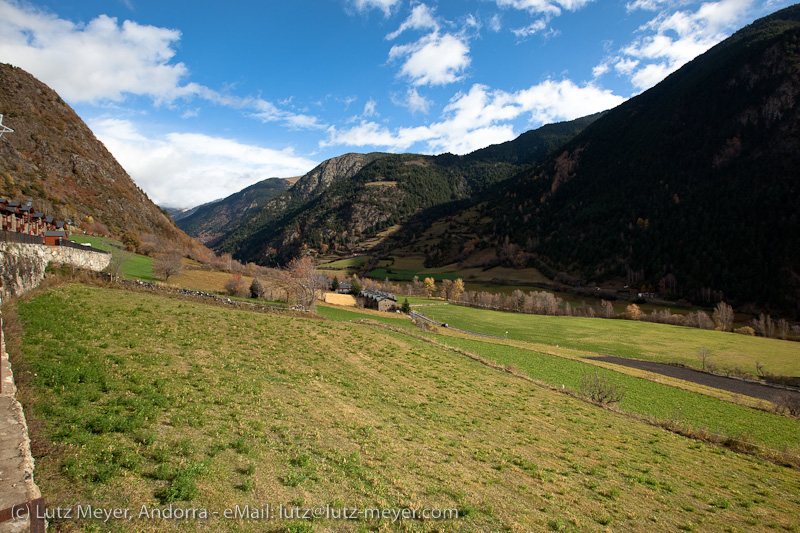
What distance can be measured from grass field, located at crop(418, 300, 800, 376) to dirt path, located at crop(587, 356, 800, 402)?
4.21m

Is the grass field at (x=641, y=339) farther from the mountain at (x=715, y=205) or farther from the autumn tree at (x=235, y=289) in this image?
the mountain at (x=715, y=205)

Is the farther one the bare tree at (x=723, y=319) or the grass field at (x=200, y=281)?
the bare tree at (x=723, y=319)

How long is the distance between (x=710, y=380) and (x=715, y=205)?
145 m

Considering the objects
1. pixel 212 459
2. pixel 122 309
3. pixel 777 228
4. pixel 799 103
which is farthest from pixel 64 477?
pixel 799 103

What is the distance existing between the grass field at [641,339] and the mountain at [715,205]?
6181 cm

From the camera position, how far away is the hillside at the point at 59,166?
81.4 metres

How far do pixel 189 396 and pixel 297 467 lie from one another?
534 cm

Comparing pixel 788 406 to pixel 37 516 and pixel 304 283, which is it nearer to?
pixel 37 516

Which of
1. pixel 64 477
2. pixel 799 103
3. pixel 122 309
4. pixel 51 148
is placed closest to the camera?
pixel 64 477

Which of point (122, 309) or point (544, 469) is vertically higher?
point (122, 309)

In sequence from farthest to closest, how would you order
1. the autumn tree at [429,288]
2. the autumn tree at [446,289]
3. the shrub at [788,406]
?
the autumn tree at [429,288] → the autumn tree at [446,289] → the shrub at [788,406]

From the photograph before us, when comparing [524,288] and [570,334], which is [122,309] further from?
[524,288]

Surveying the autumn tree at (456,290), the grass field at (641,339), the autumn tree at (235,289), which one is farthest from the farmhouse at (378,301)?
the autumn tree at (456,290)

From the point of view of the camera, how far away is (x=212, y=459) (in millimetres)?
8234
